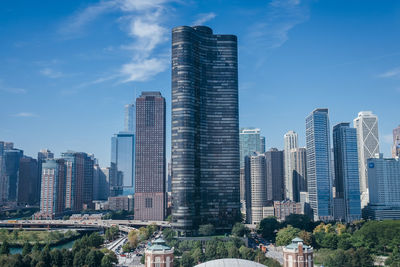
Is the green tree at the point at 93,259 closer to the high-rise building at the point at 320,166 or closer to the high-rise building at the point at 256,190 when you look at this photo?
the high-rise building at the point at 256,190

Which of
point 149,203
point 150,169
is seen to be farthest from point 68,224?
point 150,169

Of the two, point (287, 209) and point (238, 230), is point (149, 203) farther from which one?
point (238, 230)

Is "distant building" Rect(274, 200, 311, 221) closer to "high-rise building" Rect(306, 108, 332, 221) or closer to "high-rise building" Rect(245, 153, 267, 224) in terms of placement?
"high-rise building" Rect(306, 108, 332, 221)

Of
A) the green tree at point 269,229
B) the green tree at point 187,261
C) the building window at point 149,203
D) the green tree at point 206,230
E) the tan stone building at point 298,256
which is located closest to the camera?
the tan stone building at point 298,256

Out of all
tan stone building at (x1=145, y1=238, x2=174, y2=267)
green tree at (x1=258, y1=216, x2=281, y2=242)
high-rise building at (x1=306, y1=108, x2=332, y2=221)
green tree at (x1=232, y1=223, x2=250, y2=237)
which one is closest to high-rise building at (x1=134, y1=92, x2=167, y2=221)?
green tree at (x1=258, y1=216, x2=281, y2=242)

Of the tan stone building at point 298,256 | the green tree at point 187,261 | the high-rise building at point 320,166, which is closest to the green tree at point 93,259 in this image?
the green tree at point 187,261

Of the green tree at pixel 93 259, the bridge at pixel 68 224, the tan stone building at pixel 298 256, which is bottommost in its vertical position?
the bridge at pixel 68 224
